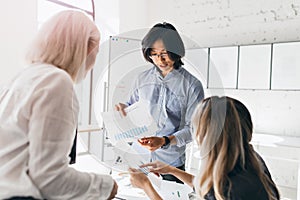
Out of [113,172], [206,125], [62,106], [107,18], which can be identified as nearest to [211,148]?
[206,125]

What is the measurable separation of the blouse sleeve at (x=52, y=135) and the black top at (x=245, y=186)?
513 mm

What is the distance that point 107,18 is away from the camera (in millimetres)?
3244

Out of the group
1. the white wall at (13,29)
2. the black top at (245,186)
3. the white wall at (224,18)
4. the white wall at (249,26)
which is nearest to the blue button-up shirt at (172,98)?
the black top at (245,186)

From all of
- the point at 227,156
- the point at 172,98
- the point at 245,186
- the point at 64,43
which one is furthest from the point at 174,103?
the point at 64,43

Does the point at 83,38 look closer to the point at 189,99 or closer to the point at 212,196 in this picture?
Answer: the point at 189,99

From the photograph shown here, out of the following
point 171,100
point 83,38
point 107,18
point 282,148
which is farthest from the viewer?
point 107,18

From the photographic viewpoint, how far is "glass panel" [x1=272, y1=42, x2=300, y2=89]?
285 centimetres

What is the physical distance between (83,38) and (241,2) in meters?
2.81

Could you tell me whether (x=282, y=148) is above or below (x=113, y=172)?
below

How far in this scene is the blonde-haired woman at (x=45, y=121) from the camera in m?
0.77

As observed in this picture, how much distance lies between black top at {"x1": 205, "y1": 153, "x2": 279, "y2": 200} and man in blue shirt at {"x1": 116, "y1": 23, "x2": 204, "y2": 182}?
228 millimetres

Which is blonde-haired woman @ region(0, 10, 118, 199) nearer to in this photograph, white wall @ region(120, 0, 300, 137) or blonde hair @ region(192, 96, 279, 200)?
blonde hair @ region(192, 96, 279, 200)

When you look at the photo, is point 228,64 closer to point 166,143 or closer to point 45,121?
point 166,143

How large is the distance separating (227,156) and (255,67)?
220 centimetres
